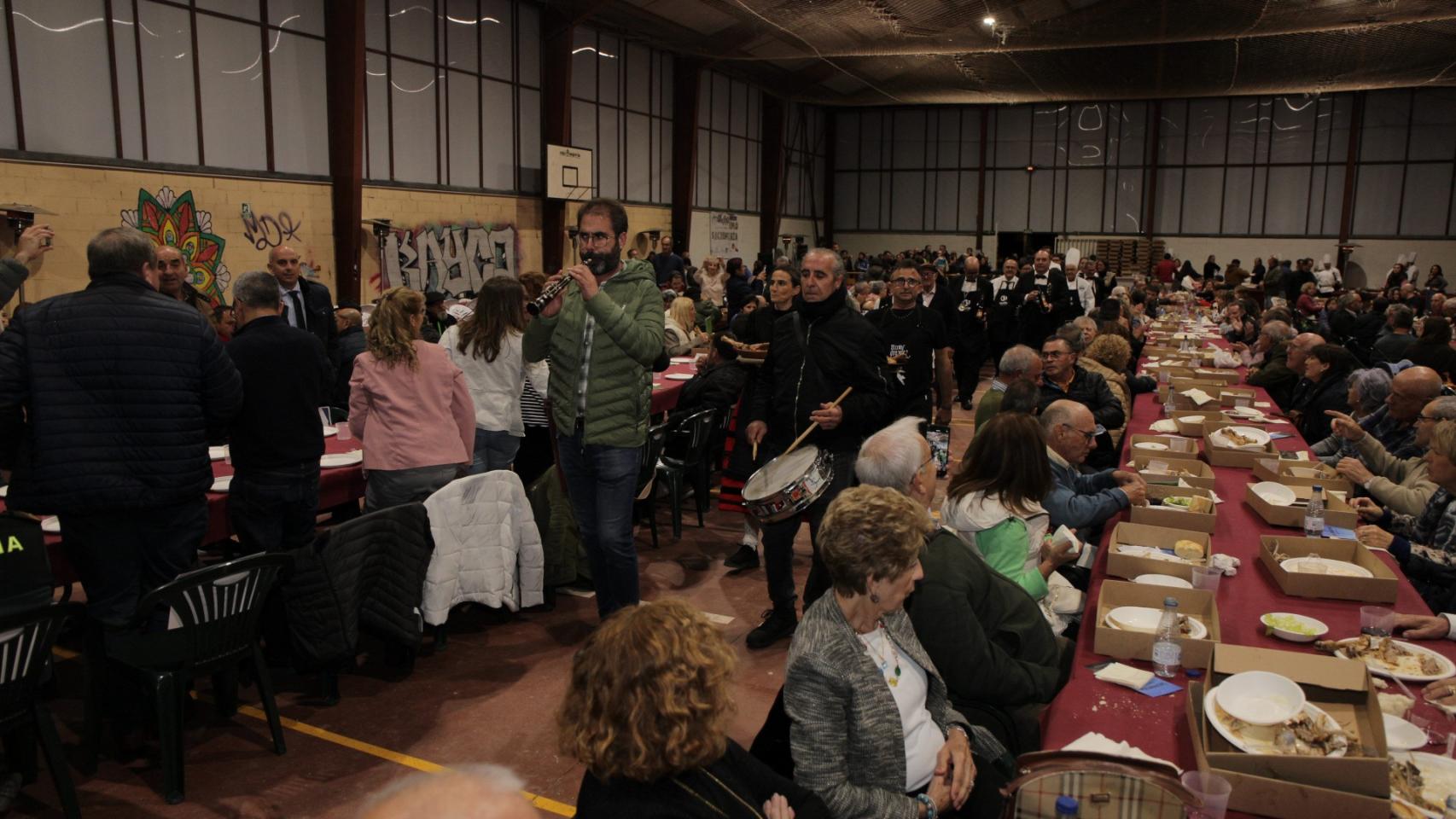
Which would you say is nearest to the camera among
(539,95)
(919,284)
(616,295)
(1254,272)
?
(616,295)

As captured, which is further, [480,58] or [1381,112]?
[1381,112]

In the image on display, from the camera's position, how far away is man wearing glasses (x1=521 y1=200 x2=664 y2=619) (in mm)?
3686

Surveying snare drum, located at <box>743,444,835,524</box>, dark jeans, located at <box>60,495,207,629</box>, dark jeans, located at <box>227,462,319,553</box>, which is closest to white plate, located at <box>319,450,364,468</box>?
dark jeans, located at <box>227,462,319,553</box>

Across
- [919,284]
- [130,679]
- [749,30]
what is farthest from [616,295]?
[749,30]

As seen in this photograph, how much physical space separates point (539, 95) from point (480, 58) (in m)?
1.38

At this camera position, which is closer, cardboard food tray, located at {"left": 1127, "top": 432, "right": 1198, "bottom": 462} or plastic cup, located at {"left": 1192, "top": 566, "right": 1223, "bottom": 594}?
plastic cup, located at {"left": 1192, "top": 566, "right": 1223, "bottom": 594}

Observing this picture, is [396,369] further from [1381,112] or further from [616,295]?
[1381,112]

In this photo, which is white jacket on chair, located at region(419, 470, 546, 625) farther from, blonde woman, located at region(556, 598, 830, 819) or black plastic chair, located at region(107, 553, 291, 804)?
blonde woman, located at region(556, 598, 830, 819)

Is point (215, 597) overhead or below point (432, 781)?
below

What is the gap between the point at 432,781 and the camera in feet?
3.12

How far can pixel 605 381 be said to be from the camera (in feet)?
12.3

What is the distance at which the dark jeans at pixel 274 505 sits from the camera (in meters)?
3.59

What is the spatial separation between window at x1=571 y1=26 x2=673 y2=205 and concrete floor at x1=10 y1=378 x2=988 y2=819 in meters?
13.1

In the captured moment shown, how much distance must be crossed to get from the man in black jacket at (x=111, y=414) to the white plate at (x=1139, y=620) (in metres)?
2.95
